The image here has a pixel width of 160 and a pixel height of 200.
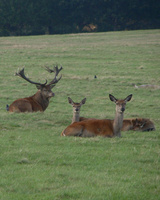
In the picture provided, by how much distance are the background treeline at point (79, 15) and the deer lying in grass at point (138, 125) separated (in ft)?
167

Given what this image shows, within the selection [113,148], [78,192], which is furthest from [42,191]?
[113,148]

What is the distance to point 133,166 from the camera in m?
6.84

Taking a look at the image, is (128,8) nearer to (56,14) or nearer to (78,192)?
(56,14)

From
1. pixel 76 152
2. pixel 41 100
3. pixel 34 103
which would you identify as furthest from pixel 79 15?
pixel 76 152

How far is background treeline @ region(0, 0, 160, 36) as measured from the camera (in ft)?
197

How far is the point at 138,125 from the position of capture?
32.7 feet

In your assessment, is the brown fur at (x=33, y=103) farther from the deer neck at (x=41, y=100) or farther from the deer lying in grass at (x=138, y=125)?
the deer lying in grass at (x=138, y=125)

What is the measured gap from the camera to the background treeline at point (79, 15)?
6016cm

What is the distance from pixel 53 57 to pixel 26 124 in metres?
18.5

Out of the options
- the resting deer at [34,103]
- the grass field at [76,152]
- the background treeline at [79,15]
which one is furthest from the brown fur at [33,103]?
the background treeline at [79,15]

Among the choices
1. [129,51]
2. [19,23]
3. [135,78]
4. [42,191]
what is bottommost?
[42,191]

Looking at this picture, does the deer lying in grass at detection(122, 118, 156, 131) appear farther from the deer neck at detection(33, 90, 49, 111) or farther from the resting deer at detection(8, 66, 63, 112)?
the deer neck at detection(33, 90, 49, 111)

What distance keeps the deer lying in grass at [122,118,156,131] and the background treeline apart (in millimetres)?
50844

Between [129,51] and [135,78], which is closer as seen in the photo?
[135,78]
